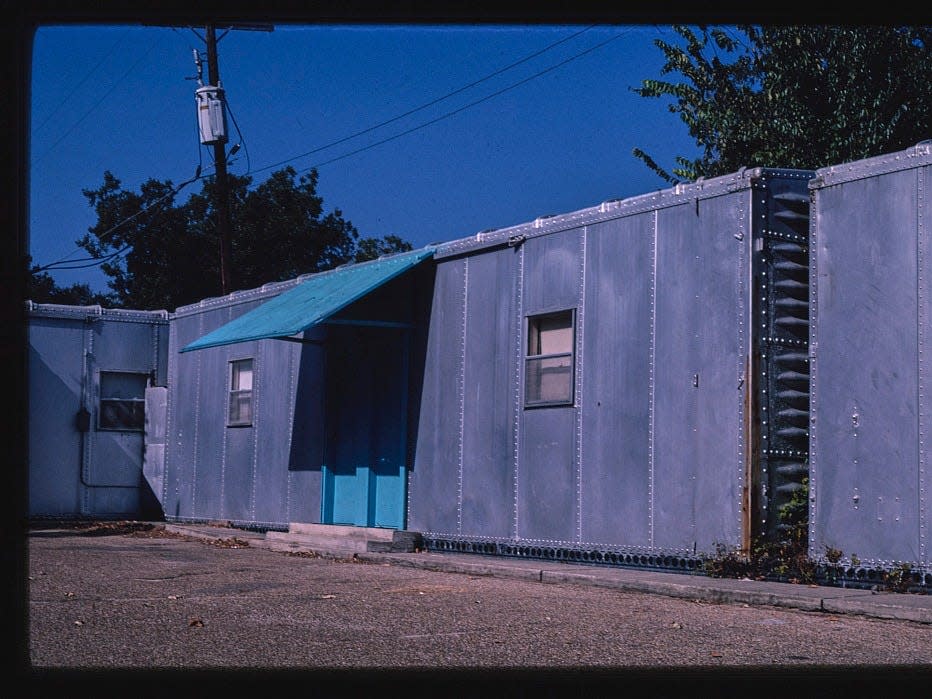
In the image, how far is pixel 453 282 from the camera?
13.9 meters

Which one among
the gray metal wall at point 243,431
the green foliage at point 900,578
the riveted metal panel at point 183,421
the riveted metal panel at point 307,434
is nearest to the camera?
the green foliage at point 900,578

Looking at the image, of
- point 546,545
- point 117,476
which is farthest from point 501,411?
point 117,476

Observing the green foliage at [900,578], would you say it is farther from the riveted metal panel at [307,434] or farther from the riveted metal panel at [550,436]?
the riveted metal panel at [307,434]

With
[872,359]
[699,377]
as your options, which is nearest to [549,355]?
[699,377]

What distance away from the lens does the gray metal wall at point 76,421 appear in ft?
71.0

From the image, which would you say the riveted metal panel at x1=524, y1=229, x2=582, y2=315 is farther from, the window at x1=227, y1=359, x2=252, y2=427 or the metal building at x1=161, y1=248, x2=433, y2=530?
the window at x1=227, y1=359, x2=252, y2=427

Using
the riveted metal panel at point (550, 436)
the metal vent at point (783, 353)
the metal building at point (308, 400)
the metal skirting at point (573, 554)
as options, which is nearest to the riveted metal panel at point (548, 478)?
the riveted metal panel at point (550, 436)

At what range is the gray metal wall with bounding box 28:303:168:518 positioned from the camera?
852 inches

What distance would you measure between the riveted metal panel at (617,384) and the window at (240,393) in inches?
305

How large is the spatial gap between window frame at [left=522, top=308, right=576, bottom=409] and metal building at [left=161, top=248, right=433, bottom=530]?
210 cm

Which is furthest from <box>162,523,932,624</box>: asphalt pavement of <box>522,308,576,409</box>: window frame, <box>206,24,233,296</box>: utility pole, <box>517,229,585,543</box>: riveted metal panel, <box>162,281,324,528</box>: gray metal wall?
<box>206,24,233,296</box>: utility pole

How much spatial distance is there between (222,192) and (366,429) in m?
9.92

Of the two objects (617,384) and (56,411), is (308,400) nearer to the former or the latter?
(617,384)

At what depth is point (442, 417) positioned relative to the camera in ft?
45.4
